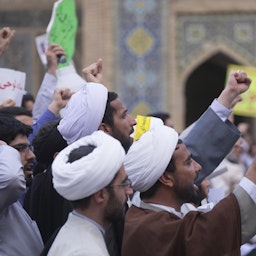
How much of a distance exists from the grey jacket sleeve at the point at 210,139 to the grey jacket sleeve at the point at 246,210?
0.96m

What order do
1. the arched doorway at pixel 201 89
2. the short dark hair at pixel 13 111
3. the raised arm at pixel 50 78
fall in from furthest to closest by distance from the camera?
the arched doorway at pixel 201 89
the raised arm at pixel 50 78
the short dark hair at pixel 13 111

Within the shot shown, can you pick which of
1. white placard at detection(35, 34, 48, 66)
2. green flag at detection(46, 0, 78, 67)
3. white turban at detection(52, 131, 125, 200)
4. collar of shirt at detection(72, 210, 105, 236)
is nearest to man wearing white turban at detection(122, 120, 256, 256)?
collar of shirt at detection(72, 210, 105, 236)

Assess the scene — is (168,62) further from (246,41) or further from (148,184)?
(148,184)

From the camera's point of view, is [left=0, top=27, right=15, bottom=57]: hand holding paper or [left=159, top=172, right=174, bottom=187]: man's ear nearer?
[left=159, top=172, right=174, bottom=187]: man's ear

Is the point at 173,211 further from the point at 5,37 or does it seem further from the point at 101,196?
the point at 5,37

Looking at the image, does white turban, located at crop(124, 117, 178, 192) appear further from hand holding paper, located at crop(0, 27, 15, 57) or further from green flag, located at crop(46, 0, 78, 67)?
green flag, located at crop(46, 0, 78, 67)

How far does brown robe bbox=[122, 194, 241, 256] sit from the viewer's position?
295 cm

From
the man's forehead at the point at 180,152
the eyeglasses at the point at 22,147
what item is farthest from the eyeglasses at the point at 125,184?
the eyeglasses at the point at 22,147

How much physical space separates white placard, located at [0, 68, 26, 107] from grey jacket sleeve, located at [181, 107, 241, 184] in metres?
1.21

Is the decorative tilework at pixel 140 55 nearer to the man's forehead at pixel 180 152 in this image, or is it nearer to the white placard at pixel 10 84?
the white placard at pixel 10 84

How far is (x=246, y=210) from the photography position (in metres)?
3.01

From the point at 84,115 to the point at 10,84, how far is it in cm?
135

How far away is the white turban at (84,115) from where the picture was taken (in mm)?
3688

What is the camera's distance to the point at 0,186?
3.37 meters
